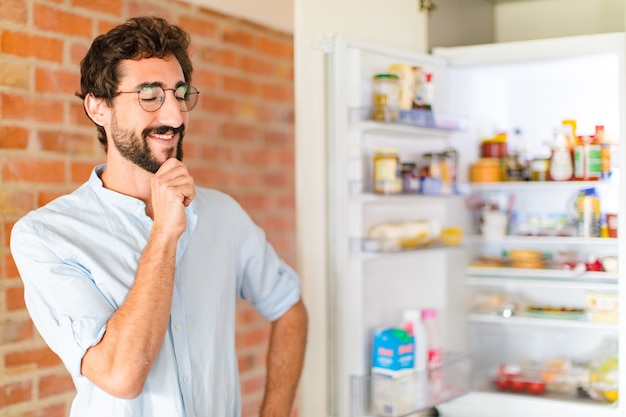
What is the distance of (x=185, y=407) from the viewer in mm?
1660

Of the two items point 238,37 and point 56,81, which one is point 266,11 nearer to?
point 238,37

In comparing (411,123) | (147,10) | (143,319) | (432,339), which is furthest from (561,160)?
(143,319)

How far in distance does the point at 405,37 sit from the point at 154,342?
146 cm

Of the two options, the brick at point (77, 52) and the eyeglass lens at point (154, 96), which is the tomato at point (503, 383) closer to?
the eyeglass lens at point (154, 96)

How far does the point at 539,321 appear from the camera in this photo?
272 centimetres

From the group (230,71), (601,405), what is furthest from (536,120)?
(230,71)

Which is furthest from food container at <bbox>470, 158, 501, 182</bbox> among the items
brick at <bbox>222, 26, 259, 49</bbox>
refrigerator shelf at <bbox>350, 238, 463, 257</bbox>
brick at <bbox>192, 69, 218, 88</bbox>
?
brick at <bbox>192, 69, 218, 88</bbox>

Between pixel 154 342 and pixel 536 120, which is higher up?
pixel 536 120

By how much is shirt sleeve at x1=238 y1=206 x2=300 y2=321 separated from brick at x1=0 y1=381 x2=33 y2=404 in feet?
1.72

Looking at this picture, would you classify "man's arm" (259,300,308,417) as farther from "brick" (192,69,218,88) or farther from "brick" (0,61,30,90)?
"brick" (0,61,30,90)

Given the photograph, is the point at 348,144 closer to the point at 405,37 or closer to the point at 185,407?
the point at 405,37

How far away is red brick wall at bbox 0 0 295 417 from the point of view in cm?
166

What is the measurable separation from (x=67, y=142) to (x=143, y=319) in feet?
1.62

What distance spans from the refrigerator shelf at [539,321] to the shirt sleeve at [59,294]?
5.33 feet
